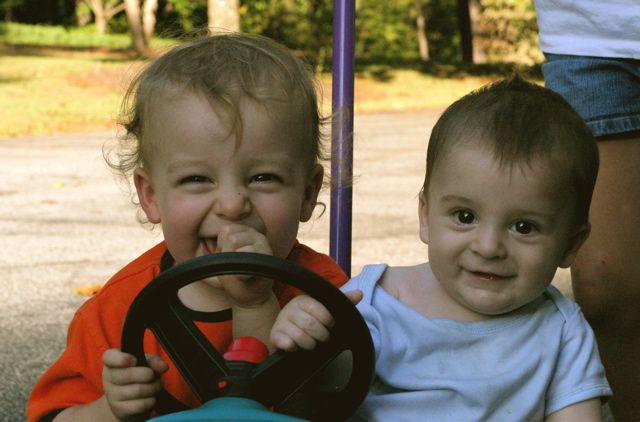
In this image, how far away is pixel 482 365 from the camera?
206 centimetres

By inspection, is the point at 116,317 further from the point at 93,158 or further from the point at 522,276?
the point at 93,158

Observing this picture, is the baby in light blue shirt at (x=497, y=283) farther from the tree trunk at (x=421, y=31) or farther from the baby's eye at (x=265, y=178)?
the tree trunk at (x=421, y=31)

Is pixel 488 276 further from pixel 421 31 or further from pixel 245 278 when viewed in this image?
pixel 421 31

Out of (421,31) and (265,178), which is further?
(421,31)

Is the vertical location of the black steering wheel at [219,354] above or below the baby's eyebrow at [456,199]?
below

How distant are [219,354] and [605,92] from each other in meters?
1.26

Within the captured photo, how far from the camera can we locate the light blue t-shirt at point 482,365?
2.03 metres

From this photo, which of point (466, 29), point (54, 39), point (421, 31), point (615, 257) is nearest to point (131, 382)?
point (615, 257)

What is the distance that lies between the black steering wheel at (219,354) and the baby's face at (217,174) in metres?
0.31

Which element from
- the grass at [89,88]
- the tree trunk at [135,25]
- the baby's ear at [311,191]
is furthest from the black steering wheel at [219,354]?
the tree trunk at [135,25]

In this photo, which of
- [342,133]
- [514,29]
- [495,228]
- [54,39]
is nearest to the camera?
[495,228]

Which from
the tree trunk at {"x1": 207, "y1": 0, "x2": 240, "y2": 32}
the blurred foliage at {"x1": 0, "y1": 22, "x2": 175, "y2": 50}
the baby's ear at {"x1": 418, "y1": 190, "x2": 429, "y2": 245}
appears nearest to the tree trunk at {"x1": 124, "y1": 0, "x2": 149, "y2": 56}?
the blurred foliage at {"x1": 0, "y1": 22, "x2": 175, "y2": 50}

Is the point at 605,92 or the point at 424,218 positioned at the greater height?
the point at 605,92

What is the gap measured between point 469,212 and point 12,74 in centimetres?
1657
